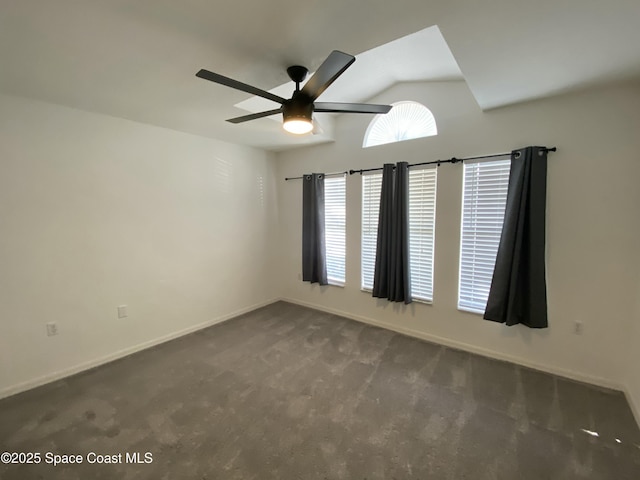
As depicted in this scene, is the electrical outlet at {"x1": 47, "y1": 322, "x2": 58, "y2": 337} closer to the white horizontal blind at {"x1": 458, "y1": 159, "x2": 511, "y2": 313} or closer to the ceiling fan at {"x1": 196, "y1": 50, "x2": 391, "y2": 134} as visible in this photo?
the ceiling fan at {"x1": 196, "y1": 50, "x2": 391, "y2": 134}

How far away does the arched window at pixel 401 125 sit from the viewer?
3006 mm

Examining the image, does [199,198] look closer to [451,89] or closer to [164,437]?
[164,437]

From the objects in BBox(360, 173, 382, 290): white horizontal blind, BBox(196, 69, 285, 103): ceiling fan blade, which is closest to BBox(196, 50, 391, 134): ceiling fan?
BBox(196, 69, 285, 103): ceiling fan blade

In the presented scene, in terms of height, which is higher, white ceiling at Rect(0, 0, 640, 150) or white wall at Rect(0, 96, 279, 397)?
white ceiling at Rect(0, 0, 640, 150)

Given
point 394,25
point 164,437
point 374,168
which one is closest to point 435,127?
point 374,168

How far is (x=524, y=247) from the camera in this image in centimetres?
243

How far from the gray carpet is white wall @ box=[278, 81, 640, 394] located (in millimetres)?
251

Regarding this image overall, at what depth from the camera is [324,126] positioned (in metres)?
3.41

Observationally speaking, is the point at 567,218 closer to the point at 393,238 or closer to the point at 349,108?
the point at 393,238

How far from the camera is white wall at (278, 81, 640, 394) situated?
7.06 ft

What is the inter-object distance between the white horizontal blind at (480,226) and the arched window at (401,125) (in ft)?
2.15

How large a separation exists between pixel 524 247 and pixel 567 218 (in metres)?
0.40

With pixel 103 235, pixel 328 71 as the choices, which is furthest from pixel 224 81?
pixel 103 235

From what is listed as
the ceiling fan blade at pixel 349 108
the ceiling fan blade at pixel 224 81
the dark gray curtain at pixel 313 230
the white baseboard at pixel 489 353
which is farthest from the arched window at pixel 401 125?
the white baseboard at pixel 489 353
